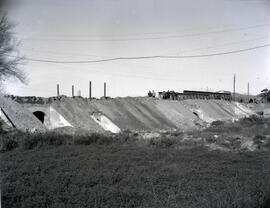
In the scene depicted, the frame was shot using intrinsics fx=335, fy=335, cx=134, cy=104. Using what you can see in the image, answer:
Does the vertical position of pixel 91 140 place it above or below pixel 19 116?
below

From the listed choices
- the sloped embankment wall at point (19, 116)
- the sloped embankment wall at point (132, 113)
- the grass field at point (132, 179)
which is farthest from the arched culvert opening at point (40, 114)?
the grass field at point (132, 179)

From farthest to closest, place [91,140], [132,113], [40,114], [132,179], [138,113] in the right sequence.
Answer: [138,113], [132,113], [40,114], [91,140], [132,179]

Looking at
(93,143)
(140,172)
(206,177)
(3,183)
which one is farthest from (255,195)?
(93,143)

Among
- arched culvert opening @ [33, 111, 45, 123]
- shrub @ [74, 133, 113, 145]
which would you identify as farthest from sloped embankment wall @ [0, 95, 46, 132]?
shrub @ [74, 133, 113, 145]

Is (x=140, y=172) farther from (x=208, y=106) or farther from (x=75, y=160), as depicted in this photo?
(x=208, y=106)

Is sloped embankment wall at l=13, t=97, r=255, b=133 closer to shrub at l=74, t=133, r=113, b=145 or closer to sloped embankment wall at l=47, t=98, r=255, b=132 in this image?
sloped embankment wall at l=47, t=98, r=255, b=132

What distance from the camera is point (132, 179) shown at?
8.11m

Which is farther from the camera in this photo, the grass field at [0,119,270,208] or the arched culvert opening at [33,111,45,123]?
the arched culvert opening at [33,111,45,123]

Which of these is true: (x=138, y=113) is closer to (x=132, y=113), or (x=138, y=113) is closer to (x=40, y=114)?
(x=132, y=113)

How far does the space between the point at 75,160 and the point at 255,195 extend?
6.86m

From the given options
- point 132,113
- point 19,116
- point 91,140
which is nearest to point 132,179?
point 91,140

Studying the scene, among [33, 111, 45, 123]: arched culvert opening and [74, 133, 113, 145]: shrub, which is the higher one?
[33, 111, 45, 123]: arched culvert opening

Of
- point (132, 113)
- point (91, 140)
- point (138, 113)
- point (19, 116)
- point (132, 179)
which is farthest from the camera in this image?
point (138, 113)

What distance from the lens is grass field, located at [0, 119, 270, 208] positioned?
6078mm
